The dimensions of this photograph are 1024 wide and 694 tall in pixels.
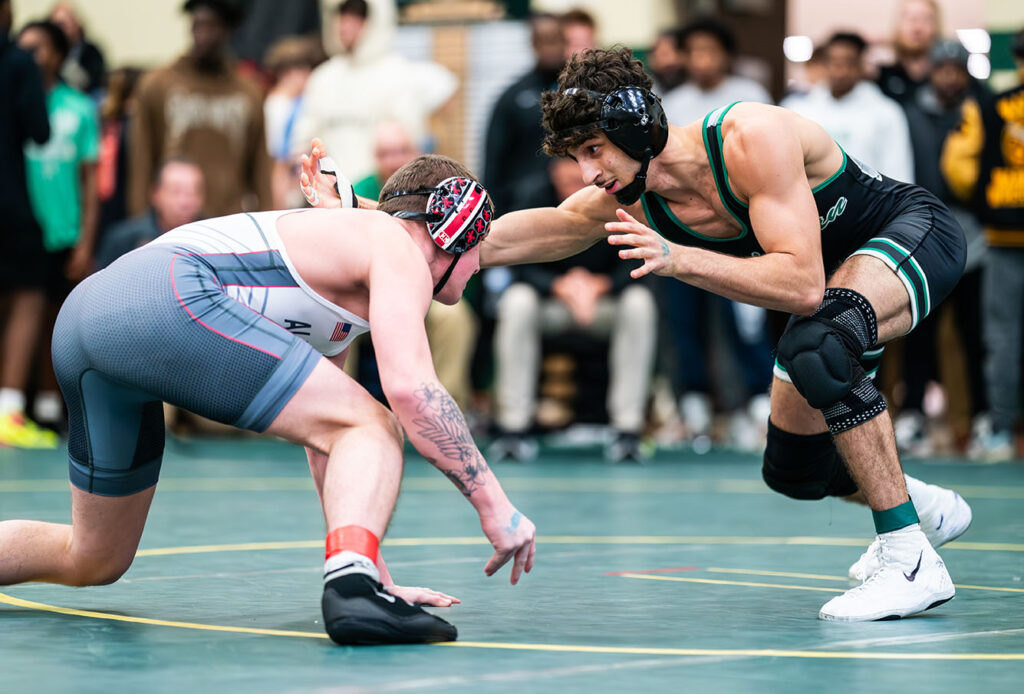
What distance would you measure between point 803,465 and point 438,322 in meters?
4.92

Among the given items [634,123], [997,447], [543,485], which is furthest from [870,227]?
[997,447]

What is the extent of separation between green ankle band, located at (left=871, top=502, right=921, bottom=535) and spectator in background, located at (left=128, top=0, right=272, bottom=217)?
6.51m

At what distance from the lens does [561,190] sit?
9.19 m

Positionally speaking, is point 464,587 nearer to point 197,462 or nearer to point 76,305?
point 76,305

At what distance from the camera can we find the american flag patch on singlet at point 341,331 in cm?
378

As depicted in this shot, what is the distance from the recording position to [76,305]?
3.71 metres

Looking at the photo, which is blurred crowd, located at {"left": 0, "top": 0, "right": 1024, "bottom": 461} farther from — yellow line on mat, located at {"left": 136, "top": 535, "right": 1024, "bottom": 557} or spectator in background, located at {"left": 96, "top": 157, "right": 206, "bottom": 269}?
yellow line on mat, located at {"left": 136, "top": 535, "right": 1024, "bottom": 557}

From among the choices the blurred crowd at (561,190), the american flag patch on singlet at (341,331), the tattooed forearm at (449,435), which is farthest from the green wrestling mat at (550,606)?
the blurred crowd at (561,190)

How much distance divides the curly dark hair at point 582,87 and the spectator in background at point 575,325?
4.64 meters

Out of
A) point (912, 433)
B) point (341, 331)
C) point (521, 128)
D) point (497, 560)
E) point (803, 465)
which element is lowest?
point (912, 433)

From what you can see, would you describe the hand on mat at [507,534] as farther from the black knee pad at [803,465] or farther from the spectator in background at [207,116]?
Answer: the spectator in background at [207,116]

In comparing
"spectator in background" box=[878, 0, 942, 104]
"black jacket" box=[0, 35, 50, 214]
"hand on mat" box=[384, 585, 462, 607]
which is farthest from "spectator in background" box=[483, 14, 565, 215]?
"hand on mat" box=[384, 585, 462, 607]

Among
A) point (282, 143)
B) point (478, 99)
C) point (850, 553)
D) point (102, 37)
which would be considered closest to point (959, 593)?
point (850, 553)

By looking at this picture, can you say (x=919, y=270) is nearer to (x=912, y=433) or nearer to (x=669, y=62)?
(x=912, y=433)
